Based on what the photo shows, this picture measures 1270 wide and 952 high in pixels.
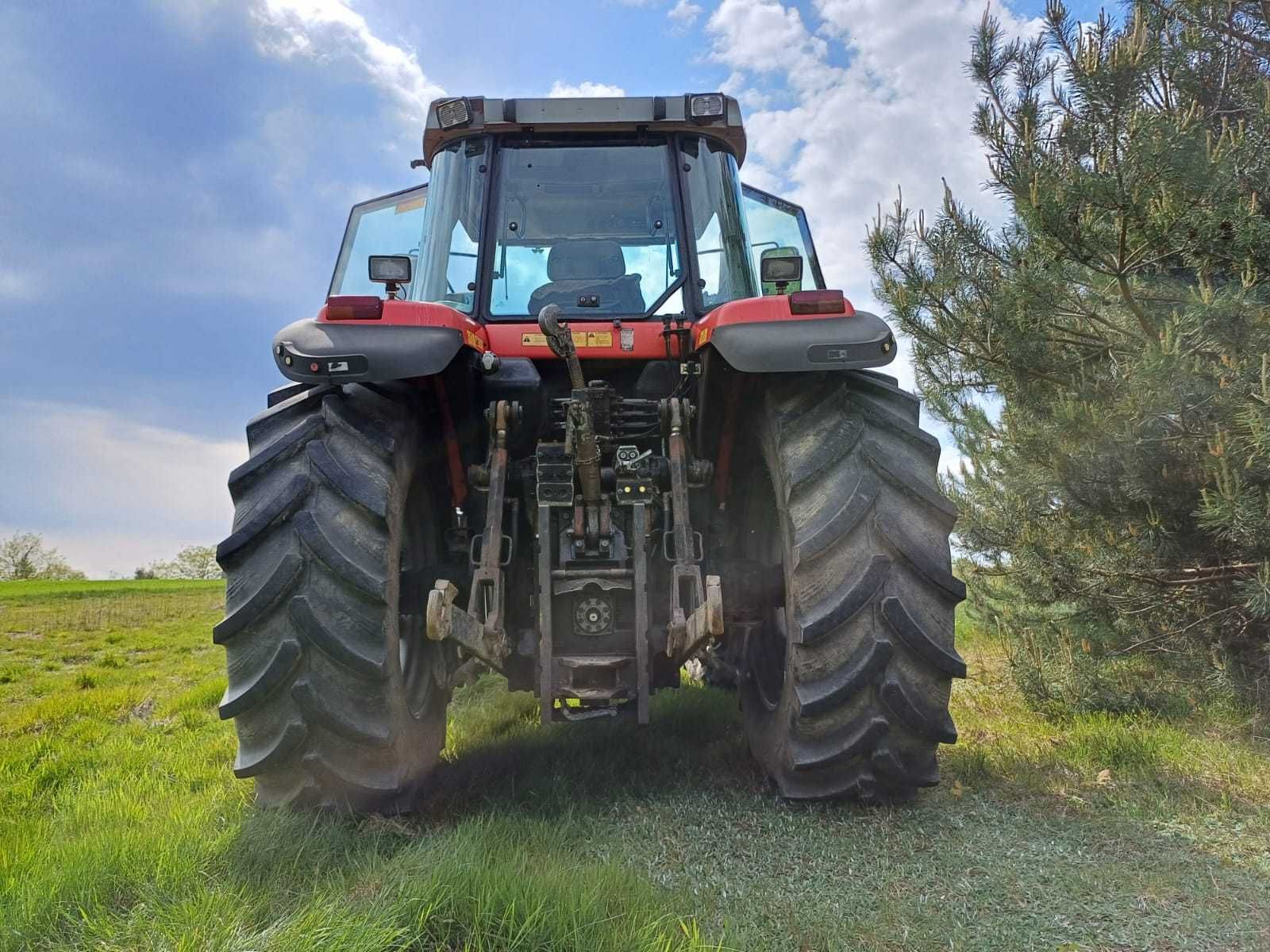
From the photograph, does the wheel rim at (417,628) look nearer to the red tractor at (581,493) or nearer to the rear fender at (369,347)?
the red tractor at (581,493)

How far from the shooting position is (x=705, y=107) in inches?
128

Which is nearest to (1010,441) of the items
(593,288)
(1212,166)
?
(1212,166)

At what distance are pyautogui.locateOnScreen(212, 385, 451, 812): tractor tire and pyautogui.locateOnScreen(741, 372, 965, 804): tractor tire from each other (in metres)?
1.12

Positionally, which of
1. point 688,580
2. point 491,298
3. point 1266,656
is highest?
point 491,298

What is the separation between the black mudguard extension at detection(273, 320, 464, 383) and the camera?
238 centimetres

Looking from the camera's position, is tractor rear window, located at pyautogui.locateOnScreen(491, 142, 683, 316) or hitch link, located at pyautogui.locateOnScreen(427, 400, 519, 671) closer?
hitch link, located at pyautogui.locateOnScreen(427, 400, 519, 671)

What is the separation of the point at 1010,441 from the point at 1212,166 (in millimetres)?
1604

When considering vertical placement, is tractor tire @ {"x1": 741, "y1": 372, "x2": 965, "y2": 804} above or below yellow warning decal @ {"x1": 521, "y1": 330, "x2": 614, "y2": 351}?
below

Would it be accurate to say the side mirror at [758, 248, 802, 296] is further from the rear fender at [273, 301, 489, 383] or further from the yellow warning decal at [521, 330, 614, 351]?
the rear fender at [273, 301, 489, 383]

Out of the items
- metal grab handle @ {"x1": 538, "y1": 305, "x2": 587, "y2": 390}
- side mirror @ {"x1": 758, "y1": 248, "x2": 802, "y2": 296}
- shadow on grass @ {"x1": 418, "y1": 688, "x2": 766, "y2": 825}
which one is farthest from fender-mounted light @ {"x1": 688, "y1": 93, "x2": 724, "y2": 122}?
shadow on grass @ {"x1": 418, "y1": 688, "x2": 766, "y2": 825}

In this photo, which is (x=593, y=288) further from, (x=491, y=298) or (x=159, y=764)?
(x=159, y=764)

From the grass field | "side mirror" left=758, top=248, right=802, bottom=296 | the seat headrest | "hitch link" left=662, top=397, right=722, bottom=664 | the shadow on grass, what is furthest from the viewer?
the seat headrest

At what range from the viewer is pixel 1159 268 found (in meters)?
3.48

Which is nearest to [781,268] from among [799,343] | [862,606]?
[799,343]
